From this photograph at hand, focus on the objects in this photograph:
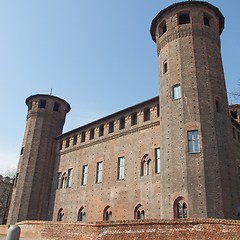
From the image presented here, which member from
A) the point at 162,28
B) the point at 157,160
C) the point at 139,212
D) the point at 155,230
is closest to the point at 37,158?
the point at 139,212

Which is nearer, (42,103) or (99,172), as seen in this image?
(99,172)

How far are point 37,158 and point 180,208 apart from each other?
15.9m

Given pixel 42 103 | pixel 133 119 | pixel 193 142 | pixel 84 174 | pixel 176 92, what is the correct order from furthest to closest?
pixel 42 103 < pixel 84 174 < pixel 133 119 < pixel 176 92 < pixel 193 142

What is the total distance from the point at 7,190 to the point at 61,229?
1197 inches

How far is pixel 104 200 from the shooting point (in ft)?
66.1

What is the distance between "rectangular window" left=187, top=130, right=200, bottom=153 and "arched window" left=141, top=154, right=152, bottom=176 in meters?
3.87

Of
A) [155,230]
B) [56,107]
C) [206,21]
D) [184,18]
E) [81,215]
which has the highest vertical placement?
[184,18]

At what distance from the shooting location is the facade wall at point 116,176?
18.0 m

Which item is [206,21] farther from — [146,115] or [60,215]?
[60,215]

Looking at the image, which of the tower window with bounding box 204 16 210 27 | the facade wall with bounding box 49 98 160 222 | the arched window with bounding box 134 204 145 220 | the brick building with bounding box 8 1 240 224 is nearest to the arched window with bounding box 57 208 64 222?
the brick building with bounding box 8 1 240 224

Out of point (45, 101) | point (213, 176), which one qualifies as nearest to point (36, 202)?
point (45, 101)

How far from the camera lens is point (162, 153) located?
1614 centimetres

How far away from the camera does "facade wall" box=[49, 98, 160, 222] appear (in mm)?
17969

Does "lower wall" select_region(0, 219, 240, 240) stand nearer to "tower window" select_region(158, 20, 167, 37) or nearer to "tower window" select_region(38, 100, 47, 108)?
"tower window" select_region(158, 20, 167, 37)
